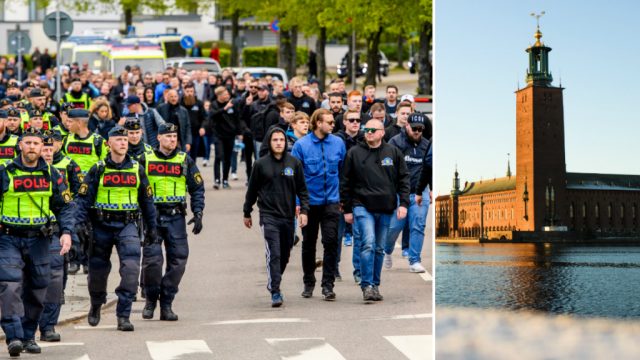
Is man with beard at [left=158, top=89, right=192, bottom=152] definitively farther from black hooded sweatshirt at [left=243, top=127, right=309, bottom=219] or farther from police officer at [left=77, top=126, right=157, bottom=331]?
police officer at [left=77, top=126, right=157, bottom=331]

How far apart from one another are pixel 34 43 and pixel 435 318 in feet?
327

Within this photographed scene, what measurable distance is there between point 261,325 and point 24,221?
8.05ft

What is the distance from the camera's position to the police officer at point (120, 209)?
11242 millimetres

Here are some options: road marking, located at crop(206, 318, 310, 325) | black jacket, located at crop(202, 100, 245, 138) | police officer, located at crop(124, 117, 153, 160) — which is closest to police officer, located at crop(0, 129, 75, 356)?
road marking, located at crop(206, 318, 310, 325)

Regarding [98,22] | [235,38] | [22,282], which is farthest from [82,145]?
[98,22]

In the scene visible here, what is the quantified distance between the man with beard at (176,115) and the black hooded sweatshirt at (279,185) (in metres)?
9.04

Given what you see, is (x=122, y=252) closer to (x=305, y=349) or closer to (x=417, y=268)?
(x=305, y=349)

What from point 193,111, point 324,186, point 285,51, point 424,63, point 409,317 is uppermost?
point 285,51

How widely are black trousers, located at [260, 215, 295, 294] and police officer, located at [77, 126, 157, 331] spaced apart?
5.24 ft

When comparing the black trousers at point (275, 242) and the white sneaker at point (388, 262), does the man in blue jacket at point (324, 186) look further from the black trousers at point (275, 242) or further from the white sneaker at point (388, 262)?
the white sneaker at point (388, 262)

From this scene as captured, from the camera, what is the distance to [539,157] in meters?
3.04

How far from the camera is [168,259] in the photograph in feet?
40.3

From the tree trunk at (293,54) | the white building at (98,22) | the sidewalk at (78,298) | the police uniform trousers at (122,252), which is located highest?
the white building at (98,22)

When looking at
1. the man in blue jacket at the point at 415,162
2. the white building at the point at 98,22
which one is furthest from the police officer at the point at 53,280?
the white building at the point at 98,22
